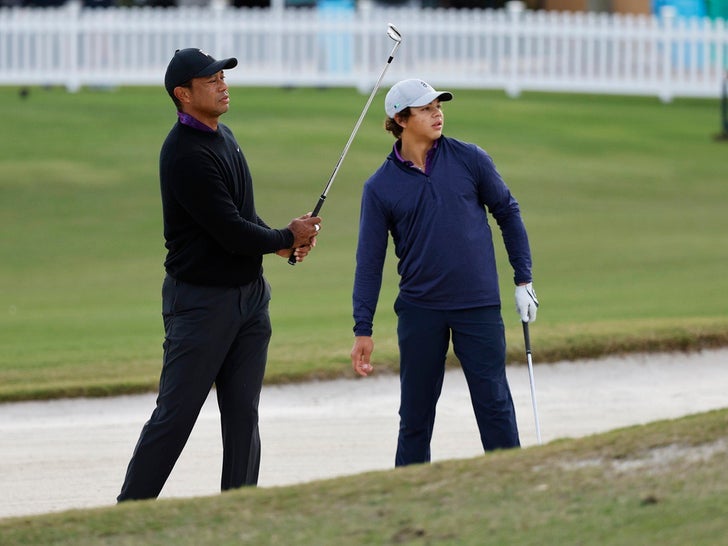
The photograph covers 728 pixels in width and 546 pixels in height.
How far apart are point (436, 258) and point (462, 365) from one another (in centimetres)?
49

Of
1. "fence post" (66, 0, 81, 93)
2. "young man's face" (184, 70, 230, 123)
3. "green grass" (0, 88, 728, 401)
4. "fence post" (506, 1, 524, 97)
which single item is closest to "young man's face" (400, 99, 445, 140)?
"young man's face" (184, 70, 230, 123)

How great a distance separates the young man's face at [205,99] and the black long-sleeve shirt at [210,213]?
8cm

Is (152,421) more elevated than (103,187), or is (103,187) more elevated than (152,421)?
(152,421)

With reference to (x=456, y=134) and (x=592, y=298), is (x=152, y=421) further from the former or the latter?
(x=456, y=134)

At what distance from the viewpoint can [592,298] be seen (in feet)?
42.2

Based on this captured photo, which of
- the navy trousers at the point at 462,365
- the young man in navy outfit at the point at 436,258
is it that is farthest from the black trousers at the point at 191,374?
the navy trousers at the point at 462,365

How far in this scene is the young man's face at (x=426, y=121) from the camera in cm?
649

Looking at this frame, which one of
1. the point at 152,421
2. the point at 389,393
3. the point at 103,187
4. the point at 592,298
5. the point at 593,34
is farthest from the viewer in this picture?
the point at 593,34

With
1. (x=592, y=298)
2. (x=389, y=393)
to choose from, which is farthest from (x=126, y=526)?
(x=592, y=298)

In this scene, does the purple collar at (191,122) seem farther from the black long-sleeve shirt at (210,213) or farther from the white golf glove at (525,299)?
the white golf glove at (525,299)

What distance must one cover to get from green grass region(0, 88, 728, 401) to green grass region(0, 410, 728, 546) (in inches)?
176

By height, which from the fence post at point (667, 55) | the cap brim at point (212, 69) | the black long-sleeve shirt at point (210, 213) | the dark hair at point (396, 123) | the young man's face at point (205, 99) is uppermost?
the cap brim at point (212, 69)

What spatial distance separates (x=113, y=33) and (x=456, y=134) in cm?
644

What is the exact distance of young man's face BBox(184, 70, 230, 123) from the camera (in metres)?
6.29
